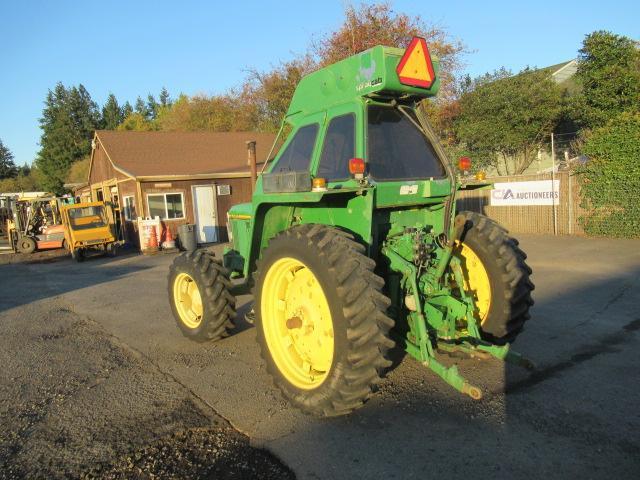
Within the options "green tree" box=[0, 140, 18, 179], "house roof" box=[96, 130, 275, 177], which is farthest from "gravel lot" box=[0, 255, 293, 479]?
"green tree" box=[0, 140, 18, 179]

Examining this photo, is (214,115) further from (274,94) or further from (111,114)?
(111,114)

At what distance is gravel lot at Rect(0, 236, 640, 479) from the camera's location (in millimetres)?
3039

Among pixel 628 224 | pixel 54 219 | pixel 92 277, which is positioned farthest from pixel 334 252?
pixel 54 219

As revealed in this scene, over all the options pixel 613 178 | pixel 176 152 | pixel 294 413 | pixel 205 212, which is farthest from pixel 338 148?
pixel 176 152

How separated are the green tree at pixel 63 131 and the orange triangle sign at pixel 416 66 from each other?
5820cm

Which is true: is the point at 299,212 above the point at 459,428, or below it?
above

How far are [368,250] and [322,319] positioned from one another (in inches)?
25.7

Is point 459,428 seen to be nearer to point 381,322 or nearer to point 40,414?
point 381,322

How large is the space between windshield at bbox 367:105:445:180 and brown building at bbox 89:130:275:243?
15726 millimetres

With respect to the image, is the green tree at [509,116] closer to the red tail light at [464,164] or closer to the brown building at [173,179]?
the brown building at [173,179]

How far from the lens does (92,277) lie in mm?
12219

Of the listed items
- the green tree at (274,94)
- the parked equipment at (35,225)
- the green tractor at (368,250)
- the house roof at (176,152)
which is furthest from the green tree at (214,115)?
the green tractor at (368,250)

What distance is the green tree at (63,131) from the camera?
5769cm

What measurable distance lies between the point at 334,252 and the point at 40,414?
293cm
